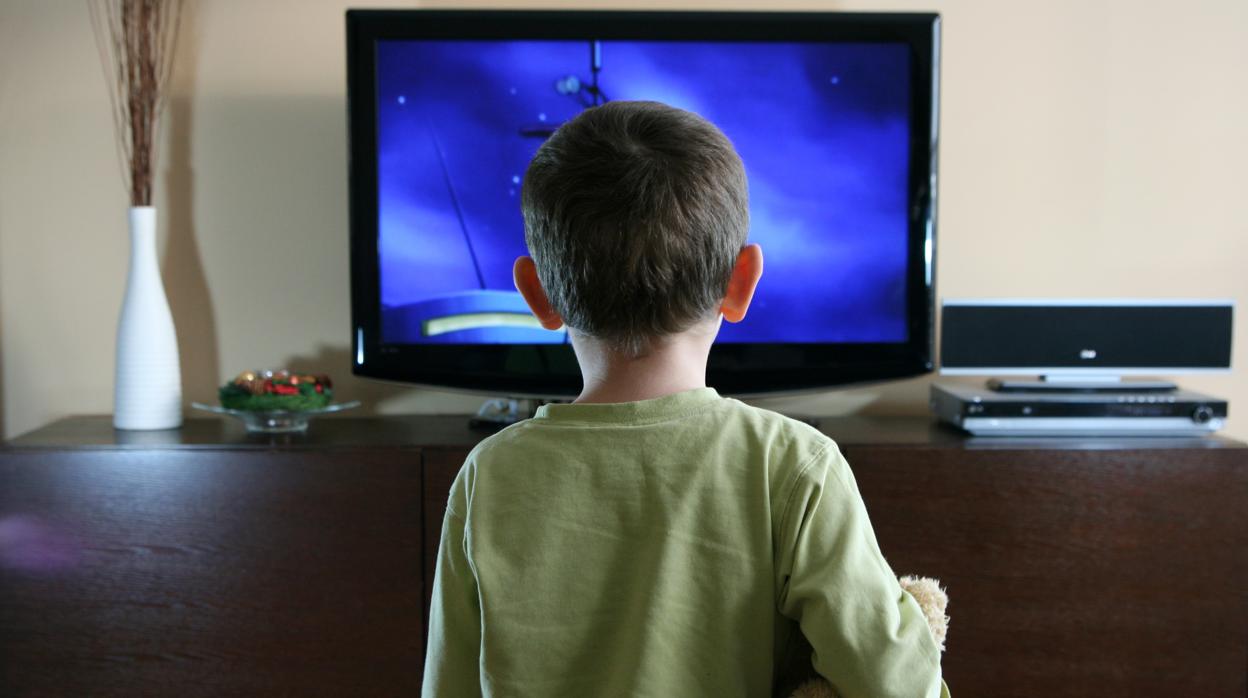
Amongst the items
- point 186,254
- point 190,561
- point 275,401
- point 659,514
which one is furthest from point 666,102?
point 659,514

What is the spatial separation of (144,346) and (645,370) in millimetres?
1568

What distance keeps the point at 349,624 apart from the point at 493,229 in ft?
2.53

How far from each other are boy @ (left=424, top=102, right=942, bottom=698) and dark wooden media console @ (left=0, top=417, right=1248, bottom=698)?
112 cm

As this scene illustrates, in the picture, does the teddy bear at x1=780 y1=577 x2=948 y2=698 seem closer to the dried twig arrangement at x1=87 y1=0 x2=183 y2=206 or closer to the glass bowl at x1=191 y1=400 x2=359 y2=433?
the glass bowl at x1=191 y1=400 x2=359 y2=433

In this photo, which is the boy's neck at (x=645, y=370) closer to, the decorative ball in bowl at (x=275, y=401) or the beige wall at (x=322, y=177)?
the decorative ball in bowl at (x=275, y=401)

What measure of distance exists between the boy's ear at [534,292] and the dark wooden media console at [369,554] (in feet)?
3.43

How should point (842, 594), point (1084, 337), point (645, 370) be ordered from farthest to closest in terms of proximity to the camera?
point (1084, 337) → point (645, 370) → point (842, 594)

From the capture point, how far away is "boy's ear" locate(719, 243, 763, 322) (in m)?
0.98

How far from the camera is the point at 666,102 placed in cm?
220

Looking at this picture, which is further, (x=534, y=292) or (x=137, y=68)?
(x=137, y=68)

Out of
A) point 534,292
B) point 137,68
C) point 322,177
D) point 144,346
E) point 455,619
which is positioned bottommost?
point 455,619

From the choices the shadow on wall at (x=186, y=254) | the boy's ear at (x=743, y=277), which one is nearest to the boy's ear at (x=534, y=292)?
the boy's ear at (x=743, y=277)

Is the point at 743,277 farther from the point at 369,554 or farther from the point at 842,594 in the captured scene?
the point at 369,554

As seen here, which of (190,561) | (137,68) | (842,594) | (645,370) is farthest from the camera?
(137,68)
